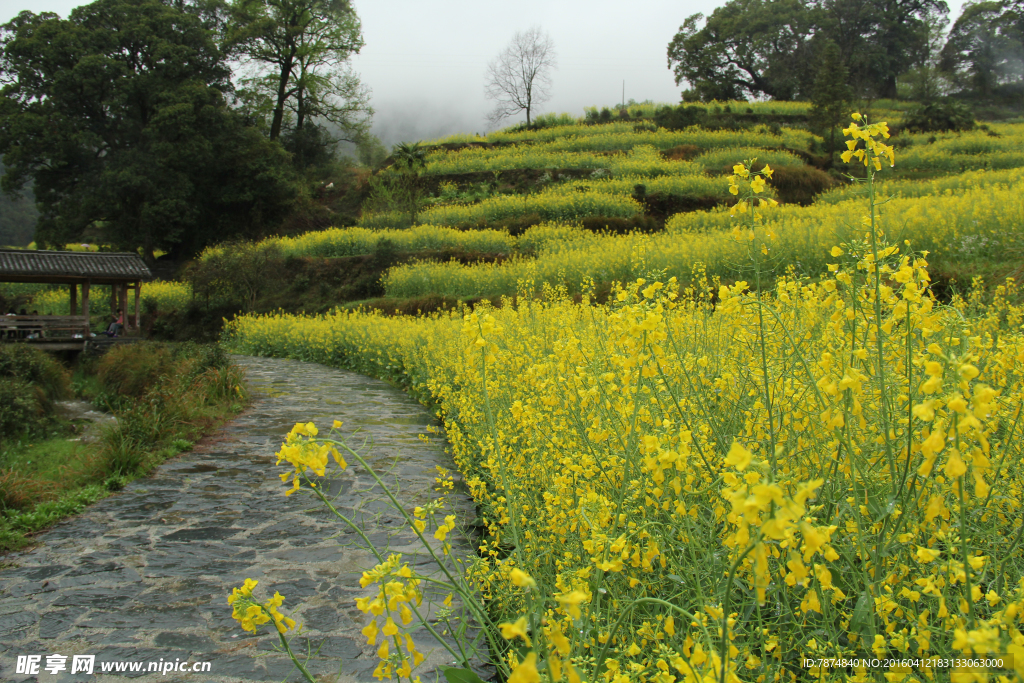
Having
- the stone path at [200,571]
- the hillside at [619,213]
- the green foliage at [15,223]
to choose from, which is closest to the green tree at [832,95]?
the hillside at [619,213]

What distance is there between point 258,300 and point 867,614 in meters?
20.7

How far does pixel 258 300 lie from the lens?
1970cm

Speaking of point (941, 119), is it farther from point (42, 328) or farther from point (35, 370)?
point (42, 328)

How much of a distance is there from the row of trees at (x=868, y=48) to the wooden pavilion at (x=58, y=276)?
39.7 meters

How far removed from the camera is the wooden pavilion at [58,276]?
1233cm

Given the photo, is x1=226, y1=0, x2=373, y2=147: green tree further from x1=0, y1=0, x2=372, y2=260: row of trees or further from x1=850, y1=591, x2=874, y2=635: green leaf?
x1=850, y1=591, x2=874, y2=635: green leaf

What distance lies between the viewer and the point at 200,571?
12.1 feet

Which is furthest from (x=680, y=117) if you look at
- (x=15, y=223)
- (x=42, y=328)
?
(x=15, y=223)

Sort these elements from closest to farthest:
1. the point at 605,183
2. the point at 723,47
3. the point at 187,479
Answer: the point at 187,479 → the point at 605,183 → the point at 723,47

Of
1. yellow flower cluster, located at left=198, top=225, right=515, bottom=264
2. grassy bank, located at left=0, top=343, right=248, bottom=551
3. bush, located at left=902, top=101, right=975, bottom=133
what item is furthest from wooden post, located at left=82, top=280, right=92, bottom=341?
bush, located at left=902, top=101, right=975, bottom=133

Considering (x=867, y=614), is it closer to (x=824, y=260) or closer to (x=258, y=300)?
(x=824, y=260)

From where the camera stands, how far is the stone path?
2.85 meters

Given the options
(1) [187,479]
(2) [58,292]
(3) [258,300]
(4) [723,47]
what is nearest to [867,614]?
(1) [187,479]

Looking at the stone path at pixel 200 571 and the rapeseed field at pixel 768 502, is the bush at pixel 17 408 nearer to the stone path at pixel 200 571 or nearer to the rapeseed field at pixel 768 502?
the stone path at pixel 200 571
